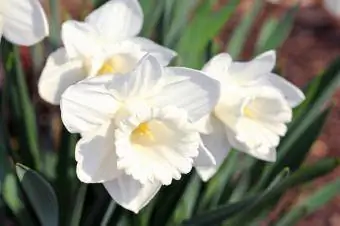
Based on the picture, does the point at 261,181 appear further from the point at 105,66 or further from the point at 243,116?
the point at 105,66

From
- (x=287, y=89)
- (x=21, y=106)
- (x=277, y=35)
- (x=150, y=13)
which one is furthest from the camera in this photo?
(x=277, y=35)

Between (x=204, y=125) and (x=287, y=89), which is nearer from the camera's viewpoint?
(x=204, y=125)

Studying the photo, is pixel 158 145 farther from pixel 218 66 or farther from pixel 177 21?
pixel 177 21

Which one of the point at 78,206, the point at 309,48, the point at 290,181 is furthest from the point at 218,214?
the point at 309,48

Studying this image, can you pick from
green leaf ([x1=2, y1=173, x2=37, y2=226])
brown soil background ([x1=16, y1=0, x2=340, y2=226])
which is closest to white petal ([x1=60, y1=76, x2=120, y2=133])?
green leaf ([x1=2, y1=173, x2=37, y2=226])

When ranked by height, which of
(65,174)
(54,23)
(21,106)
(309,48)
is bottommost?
(309,48)

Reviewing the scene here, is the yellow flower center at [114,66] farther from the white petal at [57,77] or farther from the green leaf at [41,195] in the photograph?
the green leaf at [41,195]

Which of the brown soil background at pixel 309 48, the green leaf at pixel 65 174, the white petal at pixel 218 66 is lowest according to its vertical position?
the brown soil background at pixel 309 48

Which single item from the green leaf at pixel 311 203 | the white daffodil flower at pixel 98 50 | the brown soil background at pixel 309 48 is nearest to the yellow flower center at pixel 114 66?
the white daffodil flower at pixel 98 50
